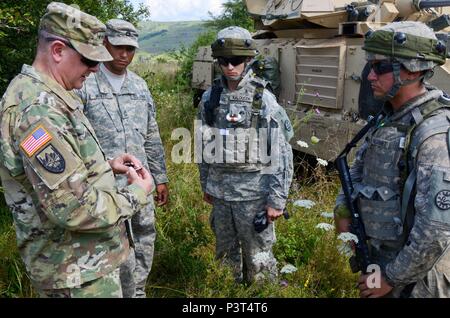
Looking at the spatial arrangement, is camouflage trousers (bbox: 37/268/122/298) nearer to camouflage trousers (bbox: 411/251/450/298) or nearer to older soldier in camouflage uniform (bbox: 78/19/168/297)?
older soldier in camouflage uniform (bbox: 78/19/168/297)

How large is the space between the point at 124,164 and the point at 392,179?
122 cm

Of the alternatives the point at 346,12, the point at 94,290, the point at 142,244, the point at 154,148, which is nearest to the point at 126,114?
the point at 154,148

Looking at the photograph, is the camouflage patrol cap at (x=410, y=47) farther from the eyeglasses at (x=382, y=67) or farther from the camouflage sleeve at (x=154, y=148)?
the camouflage sleeve at (x=154, y=148)

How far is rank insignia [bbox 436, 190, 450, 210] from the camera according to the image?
1.93 metres

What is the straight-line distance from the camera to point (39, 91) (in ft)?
6.25

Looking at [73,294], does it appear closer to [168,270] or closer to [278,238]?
[168,270]

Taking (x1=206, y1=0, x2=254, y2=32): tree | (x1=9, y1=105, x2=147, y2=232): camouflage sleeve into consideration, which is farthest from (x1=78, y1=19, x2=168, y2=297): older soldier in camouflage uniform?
(x1=206, y1=0, x2=254, y2=32): tree

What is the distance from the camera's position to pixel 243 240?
335 cm

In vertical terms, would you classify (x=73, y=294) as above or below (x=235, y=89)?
below

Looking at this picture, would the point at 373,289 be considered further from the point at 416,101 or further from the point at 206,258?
the point at 206,258

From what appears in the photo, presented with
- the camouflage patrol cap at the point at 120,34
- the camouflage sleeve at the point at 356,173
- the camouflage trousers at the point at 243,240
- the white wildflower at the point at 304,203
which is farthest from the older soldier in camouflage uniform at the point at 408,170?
the camouflage patrol cap at the point at 120,34
